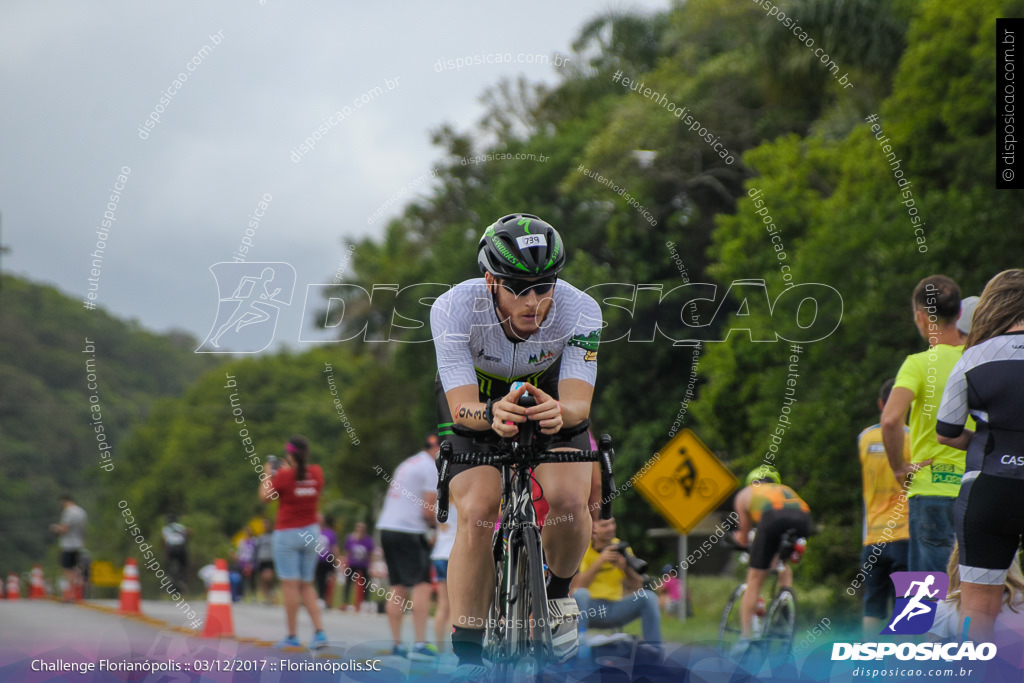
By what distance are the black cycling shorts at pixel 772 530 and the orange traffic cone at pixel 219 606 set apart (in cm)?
473

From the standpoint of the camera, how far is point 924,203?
1593 centimetres

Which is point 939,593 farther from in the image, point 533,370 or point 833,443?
point 833,443

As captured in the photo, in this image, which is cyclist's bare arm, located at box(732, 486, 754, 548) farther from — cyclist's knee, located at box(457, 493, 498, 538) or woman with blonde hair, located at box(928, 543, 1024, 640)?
cyclist's knee, located at box(457, 493, 498, 538)

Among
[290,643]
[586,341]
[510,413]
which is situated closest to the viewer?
[510,413]

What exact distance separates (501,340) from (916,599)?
2.65 metres

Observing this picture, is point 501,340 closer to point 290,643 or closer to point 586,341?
point 586,341

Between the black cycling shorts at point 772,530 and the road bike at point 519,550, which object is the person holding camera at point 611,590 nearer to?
the black cycling shorts at point 772,530

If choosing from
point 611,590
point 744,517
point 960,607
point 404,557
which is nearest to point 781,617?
point 744,517

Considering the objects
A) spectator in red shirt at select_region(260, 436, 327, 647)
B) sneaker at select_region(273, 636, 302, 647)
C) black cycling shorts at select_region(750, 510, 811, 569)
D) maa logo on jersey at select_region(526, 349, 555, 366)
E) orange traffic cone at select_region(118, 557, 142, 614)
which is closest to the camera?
maa logo on jersey at select_region(526, 349, 555, 366)

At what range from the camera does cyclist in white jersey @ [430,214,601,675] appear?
4.62 meters

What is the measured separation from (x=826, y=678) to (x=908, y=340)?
470 inches

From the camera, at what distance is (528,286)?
186 inches

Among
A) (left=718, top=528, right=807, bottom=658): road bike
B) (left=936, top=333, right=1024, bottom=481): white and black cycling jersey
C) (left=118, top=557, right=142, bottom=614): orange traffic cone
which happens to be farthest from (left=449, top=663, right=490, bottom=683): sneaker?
(left=118, top=557, right=142, bottom=614): orange traffic cone

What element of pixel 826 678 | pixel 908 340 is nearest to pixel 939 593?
pixel 826 678
